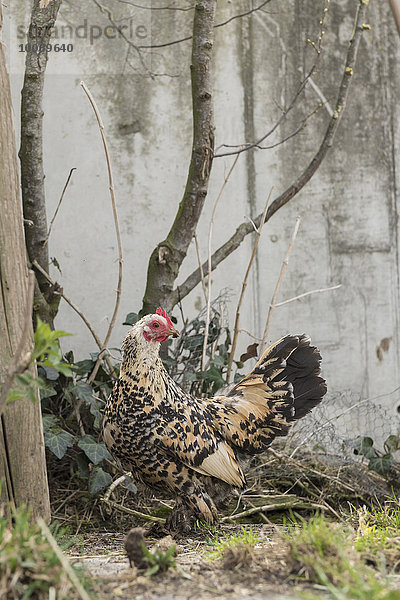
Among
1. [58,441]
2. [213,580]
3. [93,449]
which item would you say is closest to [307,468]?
[93,449]

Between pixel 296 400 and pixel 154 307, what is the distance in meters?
1.09

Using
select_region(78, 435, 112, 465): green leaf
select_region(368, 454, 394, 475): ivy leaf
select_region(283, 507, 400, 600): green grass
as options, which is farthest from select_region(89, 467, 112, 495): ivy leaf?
select_region(368, 454, 394, 475): ivy leaf

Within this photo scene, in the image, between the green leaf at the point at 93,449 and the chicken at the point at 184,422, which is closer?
the chicken at the point at 184,422

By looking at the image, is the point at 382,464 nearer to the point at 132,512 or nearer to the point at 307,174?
the point at 132,512

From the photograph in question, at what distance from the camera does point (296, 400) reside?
347cm

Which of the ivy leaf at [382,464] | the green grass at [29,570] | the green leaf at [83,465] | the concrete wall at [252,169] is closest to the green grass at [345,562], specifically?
the green grass at [29,570]

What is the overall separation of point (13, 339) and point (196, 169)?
1914 mm

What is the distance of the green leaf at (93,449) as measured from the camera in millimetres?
3434

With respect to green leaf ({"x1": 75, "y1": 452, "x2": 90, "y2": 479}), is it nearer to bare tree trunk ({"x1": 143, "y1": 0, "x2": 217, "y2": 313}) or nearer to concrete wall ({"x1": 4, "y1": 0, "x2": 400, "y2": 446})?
bare tree trunk ({"x1": 143, "y1": 0, "x2": 217, "y2": 313})

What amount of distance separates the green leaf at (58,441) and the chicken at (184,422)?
0.36 meters

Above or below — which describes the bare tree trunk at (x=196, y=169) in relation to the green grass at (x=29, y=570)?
above

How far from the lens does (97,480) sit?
3.44 m

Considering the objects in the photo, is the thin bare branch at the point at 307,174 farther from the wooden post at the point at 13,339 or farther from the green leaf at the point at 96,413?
the wooden post at the point at 13,339

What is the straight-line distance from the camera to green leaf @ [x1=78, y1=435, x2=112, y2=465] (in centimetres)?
343
